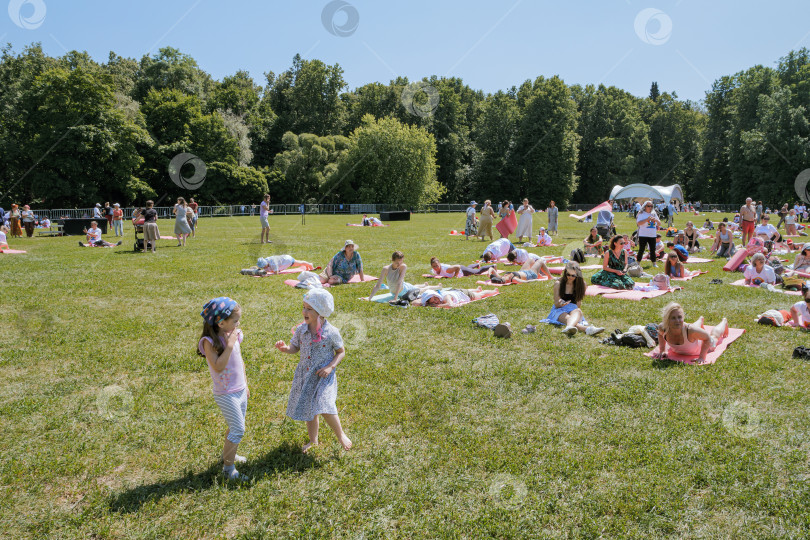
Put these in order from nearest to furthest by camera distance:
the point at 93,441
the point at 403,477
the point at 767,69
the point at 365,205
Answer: the point at 403,477, the point at 93,441, the point at 365,205, the point at 767,69

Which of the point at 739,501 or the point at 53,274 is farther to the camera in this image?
the point at 53,274

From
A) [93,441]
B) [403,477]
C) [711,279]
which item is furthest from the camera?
[711,279]

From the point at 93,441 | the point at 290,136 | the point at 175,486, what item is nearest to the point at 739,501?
the point at 175,486

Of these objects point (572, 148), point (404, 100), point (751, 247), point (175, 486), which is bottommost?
point (175, 486)

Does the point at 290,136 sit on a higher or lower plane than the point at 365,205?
higher

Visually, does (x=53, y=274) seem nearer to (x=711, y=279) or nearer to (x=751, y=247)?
(x=711, y=279)

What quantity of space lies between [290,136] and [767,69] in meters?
56.0

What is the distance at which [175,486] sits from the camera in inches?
171
